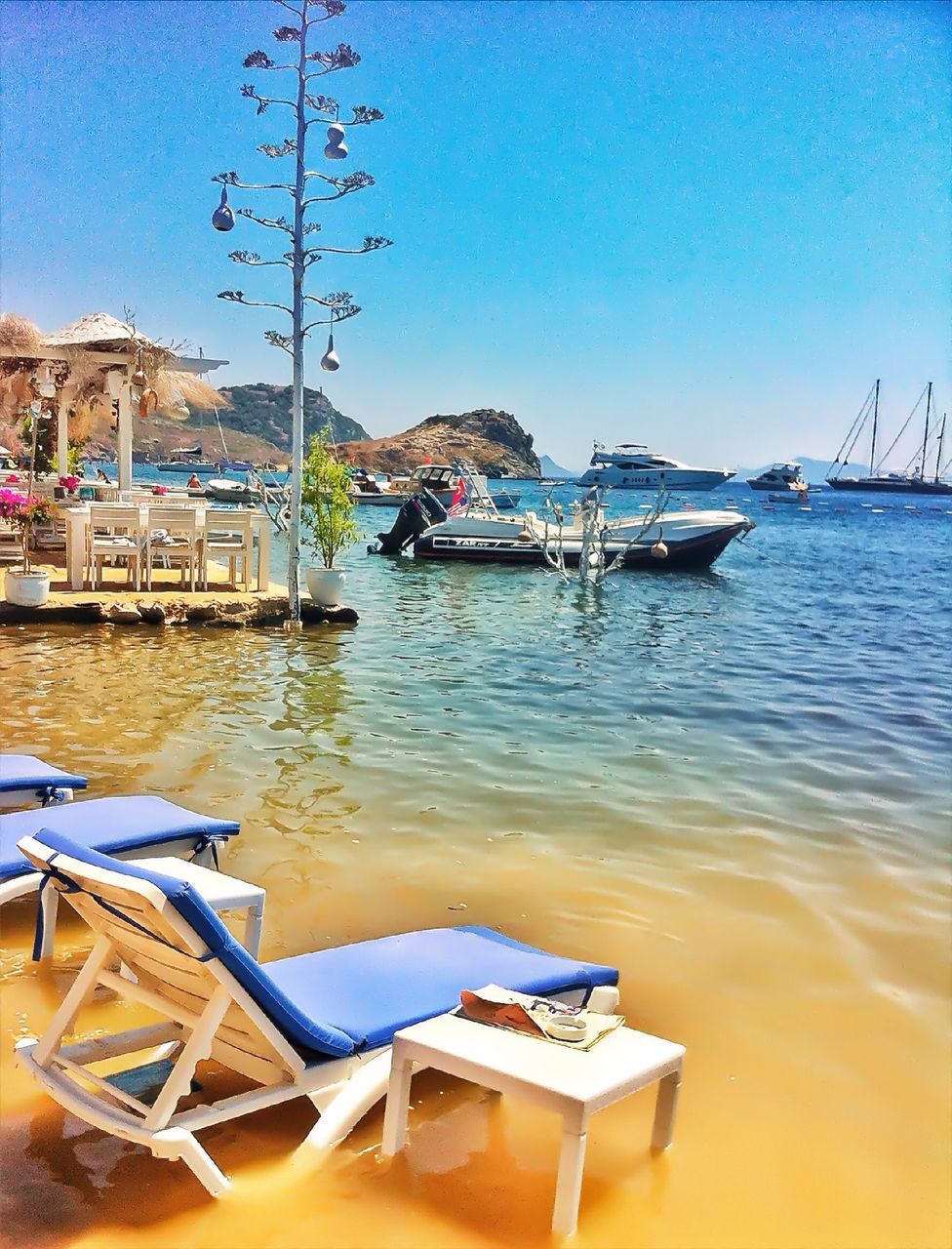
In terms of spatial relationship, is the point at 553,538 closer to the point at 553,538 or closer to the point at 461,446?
the point at 553,538

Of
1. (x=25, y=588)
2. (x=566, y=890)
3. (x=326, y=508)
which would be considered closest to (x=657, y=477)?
(x=326, y=508)

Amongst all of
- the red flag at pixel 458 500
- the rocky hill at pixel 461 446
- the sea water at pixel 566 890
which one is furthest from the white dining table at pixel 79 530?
the rocky hill at pixel 461 446

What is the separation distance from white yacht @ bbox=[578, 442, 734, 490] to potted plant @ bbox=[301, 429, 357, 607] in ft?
254

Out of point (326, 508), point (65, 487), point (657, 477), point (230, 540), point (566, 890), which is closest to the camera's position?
point (566, 890)

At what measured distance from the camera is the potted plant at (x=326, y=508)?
41.2 ft

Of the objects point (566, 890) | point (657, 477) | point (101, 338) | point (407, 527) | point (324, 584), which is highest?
point (657, 477)

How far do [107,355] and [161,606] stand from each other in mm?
3900

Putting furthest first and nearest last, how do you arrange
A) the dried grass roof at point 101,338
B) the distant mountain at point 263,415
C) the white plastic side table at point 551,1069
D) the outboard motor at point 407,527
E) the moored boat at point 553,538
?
the distant mountain at point 263,415 < the outboard motor at point 407,527 < the moored boat at point 553,538 < the dried grass roof at point 101,338 < the white plastic side table at point 551,1069

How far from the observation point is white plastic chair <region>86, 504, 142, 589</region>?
1110 cm

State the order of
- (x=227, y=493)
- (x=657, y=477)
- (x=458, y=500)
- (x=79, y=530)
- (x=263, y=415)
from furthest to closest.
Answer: (x=657, y=477) < (x=263, y=415) < (x=227, y=493) < (x=458, y=500) < (x=79, y=530)

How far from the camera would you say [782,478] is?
104 m

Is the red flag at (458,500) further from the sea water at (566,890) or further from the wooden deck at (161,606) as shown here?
the sea water at (566,890)

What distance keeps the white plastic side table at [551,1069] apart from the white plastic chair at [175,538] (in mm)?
9471

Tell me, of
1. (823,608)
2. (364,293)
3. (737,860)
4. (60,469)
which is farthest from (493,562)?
(737,860)
